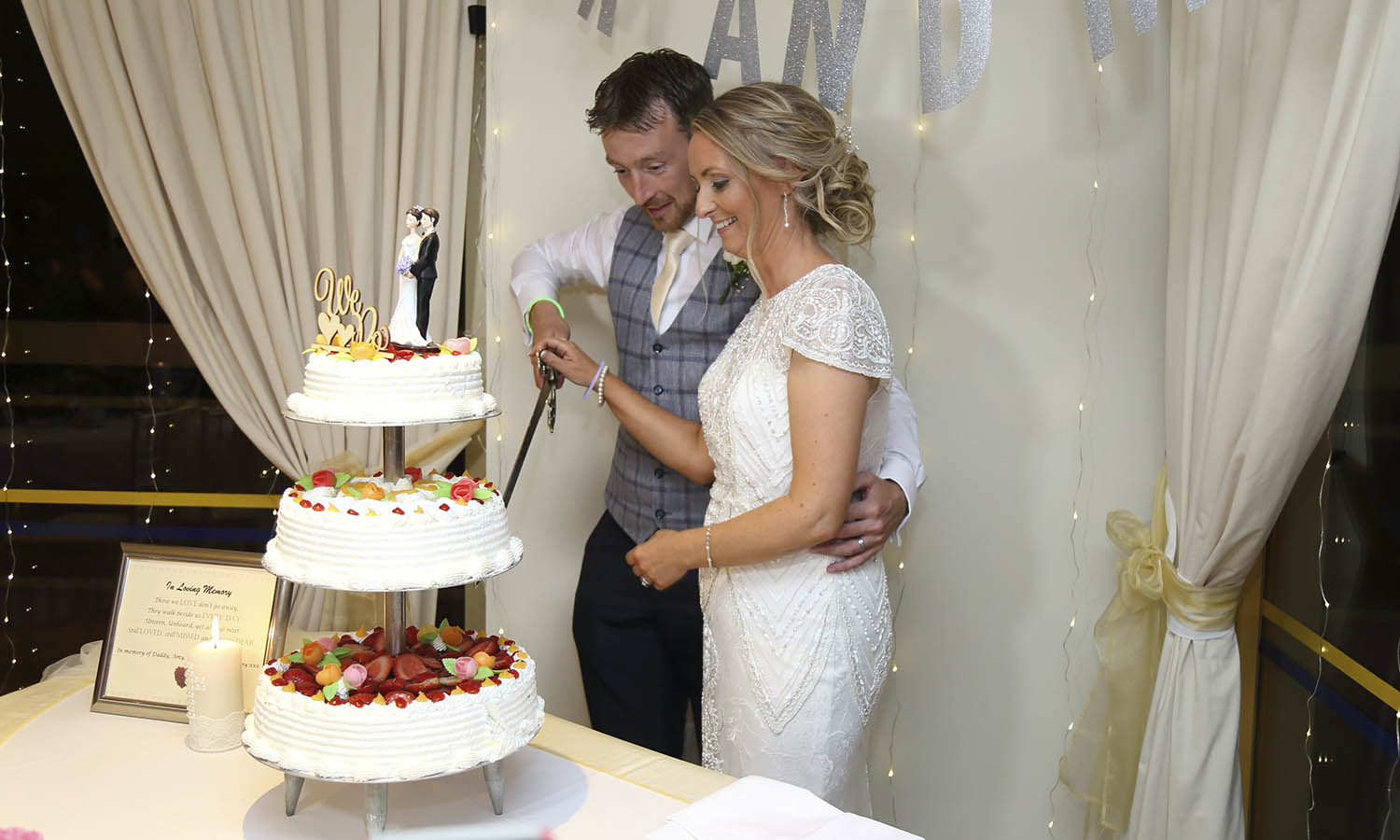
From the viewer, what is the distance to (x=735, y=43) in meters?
2.48

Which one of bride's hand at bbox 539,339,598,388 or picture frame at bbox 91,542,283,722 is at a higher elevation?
bride's hand at bbox 539,339,598,388

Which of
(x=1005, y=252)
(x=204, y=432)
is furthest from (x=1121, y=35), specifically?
(x=204, y=432)

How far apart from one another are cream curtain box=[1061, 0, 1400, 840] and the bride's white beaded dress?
621mm

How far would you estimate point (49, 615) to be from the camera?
10.7ft

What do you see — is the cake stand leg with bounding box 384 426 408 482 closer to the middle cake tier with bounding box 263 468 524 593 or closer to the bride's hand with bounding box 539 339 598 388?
the middle cake tier with bounding box 263 468 524 593

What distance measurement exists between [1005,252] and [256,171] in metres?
1.84

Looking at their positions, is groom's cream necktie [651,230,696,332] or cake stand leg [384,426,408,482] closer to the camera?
cake stand leg [384,426,408,482]

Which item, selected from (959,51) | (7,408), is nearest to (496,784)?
(959,51)

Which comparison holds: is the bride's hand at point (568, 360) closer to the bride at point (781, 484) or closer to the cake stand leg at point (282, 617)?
the bride at point (781, 484)

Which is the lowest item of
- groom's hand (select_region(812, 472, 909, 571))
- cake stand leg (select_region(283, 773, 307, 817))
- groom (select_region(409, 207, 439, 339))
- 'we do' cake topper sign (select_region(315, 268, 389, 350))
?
cake stand leg (select_region(283, 773, 307, 817))

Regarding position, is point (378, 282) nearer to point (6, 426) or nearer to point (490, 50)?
point (490, 50)

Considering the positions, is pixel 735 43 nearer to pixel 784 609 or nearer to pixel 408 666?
pixel 784 609

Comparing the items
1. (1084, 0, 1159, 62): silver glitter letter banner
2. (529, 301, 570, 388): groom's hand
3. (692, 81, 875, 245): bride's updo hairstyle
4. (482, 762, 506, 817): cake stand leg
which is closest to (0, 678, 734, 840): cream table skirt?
(482, 762, 506, 817): cake stand leg

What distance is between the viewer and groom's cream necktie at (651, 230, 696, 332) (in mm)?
2387
